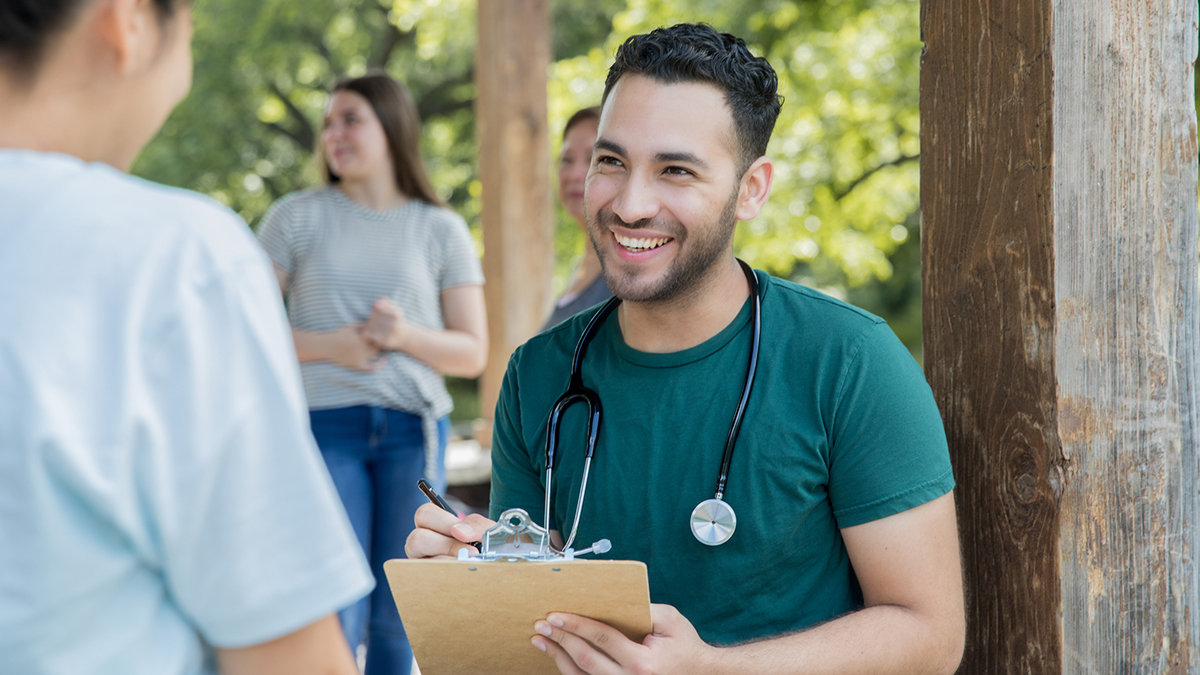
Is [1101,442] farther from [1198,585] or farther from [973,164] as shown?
[973,164]

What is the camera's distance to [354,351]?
3125 millimetres

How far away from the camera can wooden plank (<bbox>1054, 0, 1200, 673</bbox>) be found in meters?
1.56

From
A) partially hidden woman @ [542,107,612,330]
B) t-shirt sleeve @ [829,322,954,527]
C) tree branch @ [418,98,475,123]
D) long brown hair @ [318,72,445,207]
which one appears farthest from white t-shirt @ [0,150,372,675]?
tree branch @ [418,98,475,123]

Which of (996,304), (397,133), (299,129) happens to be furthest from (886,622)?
(299,129)

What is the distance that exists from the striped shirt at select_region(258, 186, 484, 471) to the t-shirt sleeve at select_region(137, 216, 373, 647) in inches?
94.7

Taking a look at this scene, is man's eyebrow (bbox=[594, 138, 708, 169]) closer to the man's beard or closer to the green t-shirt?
the man's beard

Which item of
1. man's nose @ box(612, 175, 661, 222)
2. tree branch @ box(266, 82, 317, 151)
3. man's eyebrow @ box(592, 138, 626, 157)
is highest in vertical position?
tree branch @ box(266, 82, 317, 151)

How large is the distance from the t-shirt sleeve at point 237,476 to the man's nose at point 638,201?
1043 mm

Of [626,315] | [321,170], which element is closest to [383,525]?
[321,170]

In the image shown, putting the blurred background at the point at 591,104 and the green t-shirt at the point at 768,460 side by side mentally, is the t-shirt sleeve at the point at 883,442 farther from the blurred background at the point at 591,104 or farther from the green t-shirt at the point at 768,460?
the blurred background at the point at 591,104

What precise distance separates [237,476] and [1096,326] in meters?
1.31

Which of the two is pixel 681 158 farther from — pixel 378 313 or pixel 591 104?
pixel 591 104

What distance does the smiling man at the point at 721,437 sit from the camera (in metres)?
1.57

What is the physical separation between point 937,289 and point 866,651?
25.9 inches
